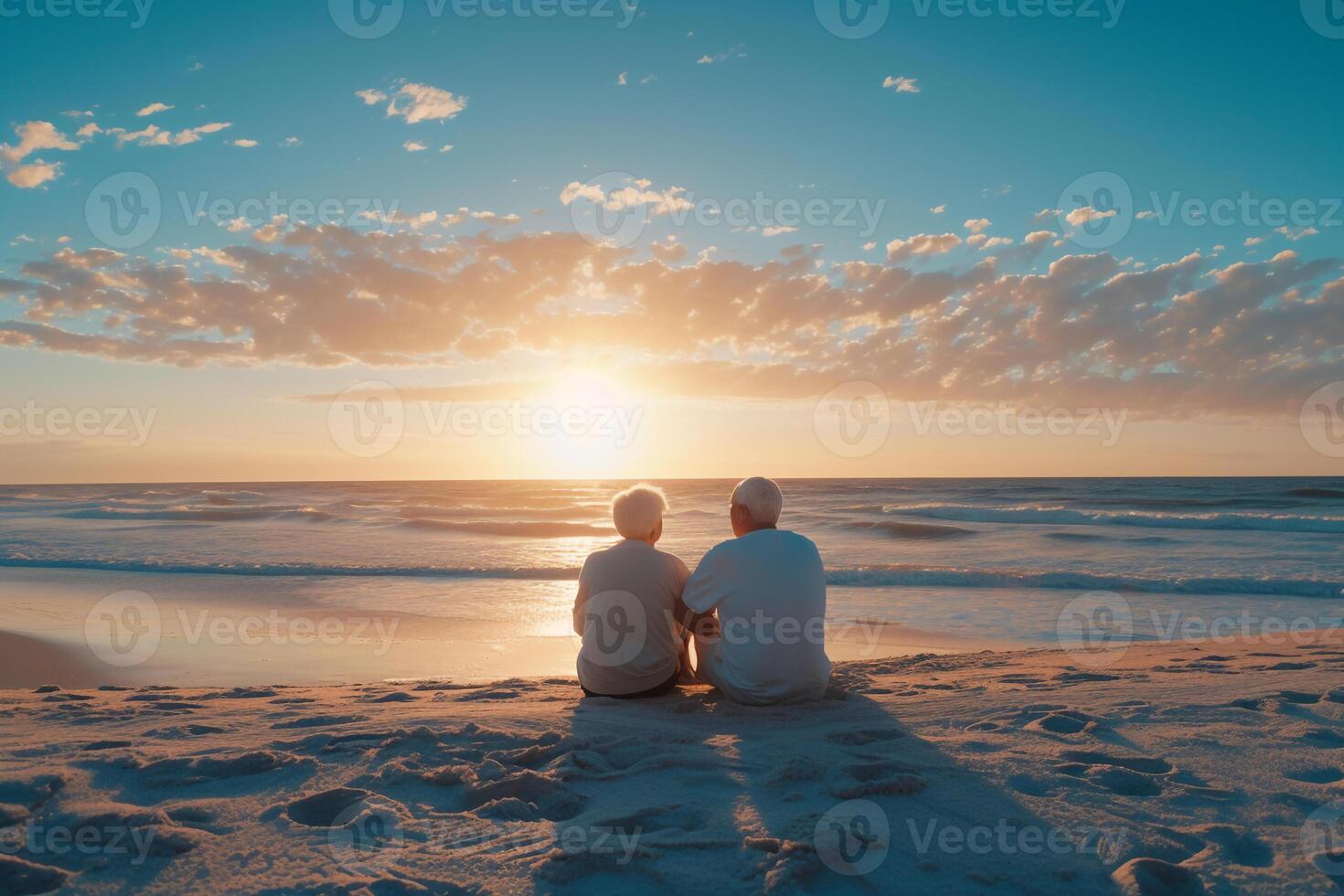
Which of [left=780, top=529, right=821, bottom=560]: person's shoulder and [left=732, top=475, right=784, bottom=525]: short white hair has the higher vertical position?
[left=732, top=475, right=784, bottom=525]: short white hair

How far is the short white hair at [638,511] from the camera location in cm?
448

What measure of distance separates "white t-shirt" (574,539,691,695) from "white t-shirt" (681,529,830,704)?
0.22 m

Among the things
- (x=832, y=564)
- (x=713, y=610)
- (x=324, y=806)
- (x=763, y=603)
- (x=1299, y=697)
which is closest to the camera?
(x=324, y=806)

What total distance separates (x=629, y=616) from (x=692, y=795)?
1.60m

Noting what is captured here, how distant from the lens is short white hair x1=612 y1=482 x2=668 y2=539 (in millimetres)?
4484

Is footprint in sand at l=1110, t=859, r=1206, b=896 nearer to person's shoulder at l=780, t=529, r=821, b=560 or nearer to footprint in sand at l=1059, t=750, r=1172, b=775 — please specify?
footprint in sand at l=1059, t=750, r=1172, b=775

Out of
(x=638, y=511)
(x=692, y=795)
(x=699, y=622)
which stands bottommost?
(x=692, y=795)

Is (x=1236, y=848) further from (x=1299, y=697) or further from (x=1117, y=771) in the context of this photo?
(x=1299, y=697)

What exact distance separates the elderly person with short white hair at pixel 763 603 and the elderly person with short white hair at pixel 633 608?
→ 0.22 meters

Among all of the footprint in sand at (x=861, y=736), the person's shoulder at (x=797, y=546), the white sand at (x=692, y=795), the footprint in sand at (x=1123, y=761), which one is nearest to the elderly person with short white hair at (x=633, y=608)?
the white sand at (x=692, y=795)

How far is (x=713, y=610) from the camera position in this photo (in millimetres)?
4398

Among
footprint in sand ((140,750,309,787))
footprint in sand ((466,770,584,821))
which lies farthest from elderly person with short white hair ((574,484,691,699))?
footprint in sand ((140,750,309,787))

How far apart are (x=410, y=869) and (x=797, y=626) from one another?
235 centimetres

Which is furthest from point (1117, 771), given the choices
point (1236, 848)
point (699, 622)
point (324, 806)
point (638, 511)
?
point (324, 806)
